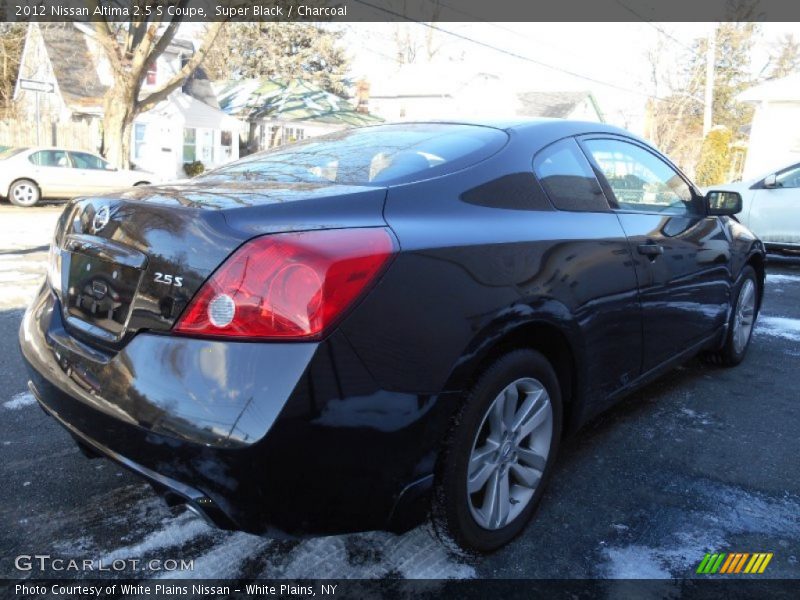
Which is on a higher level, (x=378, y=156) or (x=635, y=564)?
(x=378, y=156)

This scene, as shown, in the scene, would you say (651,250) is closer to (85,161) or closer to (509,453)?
(509,453)

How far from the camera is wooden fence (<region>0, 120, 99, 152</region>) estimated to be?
818 inches

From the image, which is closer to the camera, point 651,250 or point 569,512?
point 569,512

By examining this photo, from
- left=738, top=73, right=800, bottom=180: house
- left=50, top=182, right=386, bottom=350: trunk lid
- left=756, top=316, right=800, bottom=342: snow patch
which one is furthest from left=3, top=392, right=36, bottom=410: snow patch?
left=738, top=73, right=800, bottom=180: house

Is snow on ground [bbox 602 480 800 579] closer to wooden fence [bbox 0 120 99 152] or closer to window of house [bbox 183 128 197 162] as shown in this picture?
wooden fence [bbox 0 120 99 152]

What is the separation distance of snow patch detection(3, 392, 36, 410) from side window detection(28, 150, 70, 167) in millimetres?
14223

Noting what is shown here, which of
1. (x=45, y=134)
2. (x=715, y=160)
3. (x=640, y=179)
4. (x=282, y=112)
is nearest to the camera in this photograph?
(x=640, y=179)

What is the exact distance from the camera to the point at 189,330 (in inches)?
68.4

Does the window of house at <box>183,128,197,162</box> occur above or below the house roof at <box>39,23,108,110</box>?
below

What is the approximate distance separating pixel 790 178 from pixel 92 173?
15175 millimetres

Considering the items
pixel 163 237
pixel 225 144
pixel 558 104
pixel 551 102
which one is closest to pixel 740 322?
pixel 163 237

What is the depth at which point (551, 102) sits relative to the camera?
131 ft

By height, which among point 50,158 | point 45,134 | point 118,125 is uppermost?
point 118,125

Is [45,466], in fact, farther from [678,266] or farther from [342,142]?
[678,266]
